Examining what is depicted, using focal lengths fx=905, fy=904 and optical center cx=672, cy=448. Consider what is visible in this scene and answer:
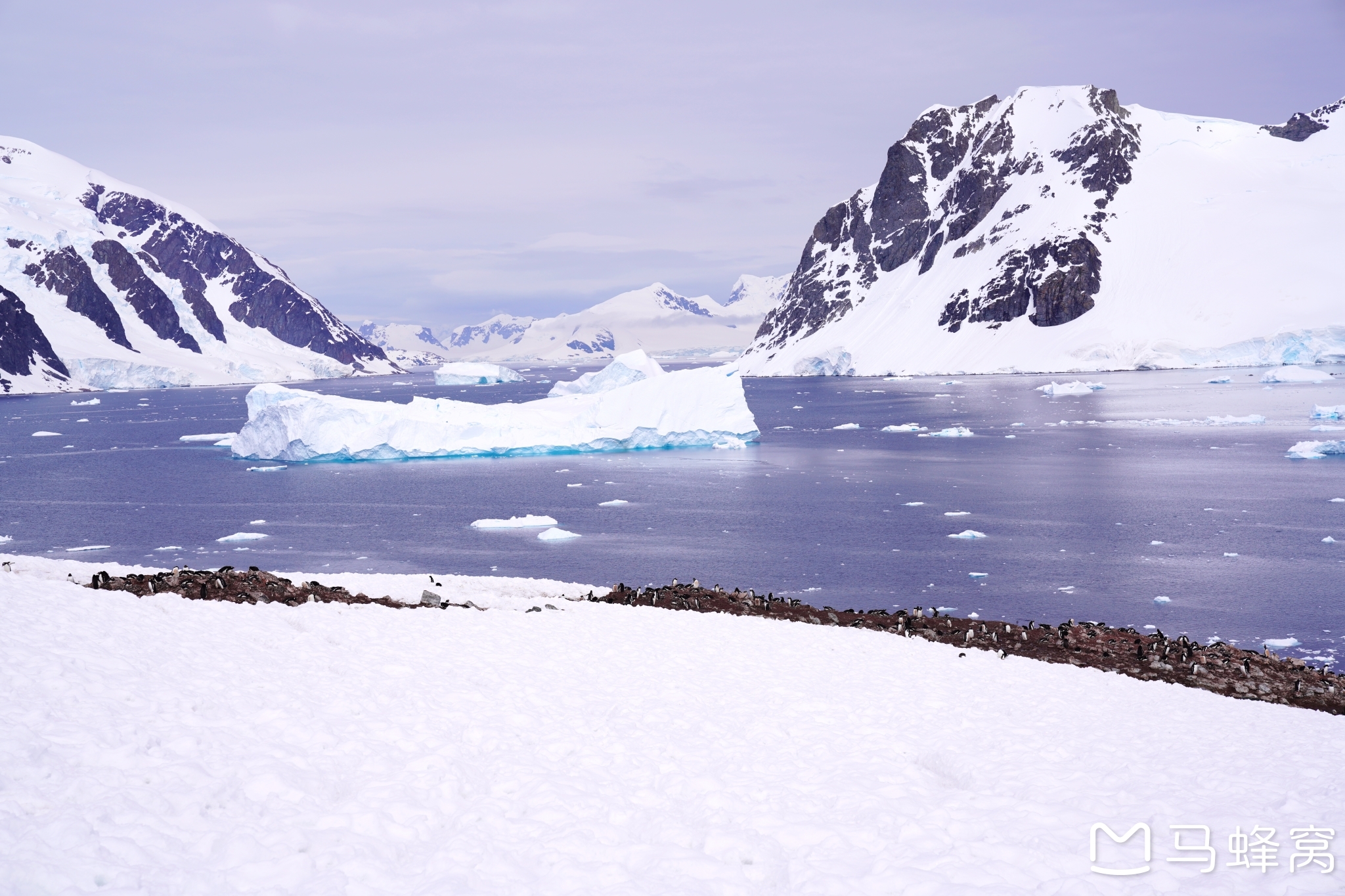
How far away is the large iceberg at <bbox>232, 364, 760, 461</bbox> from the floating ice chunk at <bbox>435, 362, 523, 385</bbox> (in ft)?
341

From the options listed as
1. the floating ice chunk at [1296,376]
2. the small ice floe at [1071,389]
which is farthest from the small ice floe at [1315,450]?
the floating ice chunk at [1296,376]

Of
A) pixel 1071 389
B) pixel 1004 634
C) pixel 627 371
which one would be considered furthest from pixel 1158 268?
pixel 1004 634

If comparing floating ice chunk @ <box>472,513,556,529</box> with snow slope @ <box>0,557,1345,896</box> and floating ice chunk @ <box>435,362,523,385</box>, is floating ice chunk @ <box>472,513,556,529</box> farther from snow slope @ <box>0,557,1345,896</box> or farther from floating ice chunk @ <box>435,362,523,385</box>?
floating ice chunk @ <box>435,362,523,385</box>

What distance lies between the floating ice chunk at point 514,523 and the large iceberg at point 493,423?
922 inches

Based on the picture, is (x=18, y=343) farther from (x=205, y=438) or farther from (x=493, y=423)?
(x=493, y=423)

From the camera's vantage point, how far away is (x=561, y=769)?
866 centimetres

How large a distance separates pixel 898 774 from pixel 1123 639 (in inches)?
433

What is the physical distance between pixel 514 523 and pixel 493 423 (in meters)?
24.4

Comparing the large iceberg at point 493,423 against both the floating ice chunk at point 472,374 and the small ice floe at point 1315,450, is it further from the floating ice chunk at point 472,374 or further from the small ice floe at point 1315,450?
the floating ice chunk at point 472,374

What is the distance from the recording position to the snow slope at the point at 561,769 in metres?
6.58

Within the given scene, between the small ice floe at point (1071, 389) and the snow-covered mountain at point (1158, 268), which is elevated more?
the snow-covered mountain at point (1158, 268)

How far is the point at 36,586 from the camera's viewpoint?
38.8 ft

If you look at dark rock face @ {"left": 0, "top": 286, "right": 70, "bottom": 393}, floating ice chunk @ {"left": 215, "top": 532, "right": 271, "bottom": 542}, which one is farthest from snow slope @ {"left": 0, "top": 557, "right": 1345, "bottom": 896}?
dark rock face @ {"left": 0, "top": 286, "right": 70, "bottom": 393}

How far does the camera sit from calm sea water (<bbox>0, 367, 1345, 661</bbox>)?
25109mm
